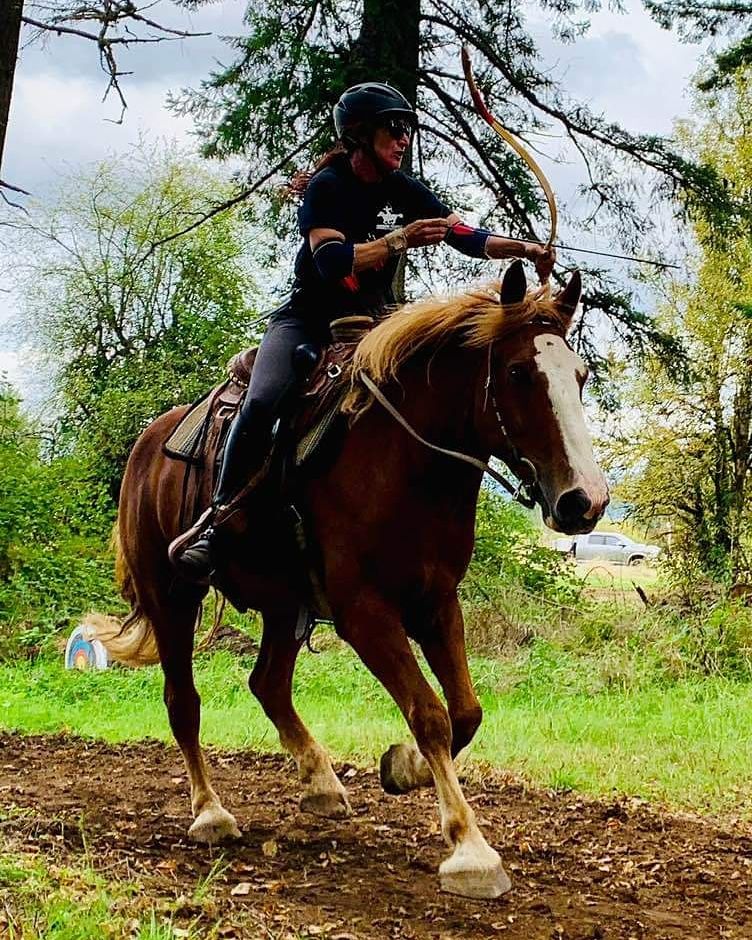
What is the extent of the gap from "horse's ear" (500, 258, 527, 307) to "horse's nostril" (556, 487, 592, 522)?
0.84 m

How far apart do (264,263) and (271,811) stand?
345 inches

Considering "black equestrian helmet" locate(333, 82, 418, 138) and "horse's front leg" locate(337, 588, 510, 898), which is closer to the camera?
"horse's front leg" locate(337, 588, 510, 898)

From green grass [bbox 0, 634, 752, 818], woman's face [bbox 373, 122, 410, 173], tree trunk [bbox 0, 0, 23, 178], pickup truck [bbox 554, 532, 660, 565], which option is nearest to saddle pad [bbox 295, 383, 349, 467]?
woman's face [bbox 373, 122, 410, 173]

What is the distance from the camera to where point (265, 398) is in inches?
190

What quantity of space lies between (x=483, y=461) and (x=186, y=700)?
91.0 inches

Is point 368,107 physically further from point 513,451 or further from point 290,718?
point 290,718

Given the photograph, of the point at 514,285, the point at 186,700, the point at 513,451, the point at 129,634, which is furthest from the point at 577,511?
the point at 129,634

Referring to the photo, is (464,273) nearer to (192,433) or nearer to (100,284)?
(192,433)

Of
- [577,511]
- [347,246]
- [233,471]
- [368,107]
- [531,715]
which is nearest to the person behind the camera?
[577,511]

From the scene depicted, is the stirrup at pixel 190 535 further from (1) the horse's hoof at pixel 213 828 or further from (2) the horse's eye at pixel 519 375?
(2) the horse's eye at pixel 519 375

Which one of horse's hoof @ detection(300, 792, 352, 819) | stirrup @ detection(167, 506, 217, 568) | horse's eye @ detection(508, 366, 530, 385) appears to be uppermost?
horse's eye @ detection(508, 366, 530, 385)

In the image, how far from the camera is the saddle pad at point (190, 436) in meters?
5.74

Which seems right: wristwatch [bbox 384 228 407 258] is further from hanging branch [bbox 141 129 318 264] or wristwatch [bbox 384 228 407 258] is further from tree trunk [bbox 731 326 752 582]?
tree trunk [bbox 731 326 752 582]

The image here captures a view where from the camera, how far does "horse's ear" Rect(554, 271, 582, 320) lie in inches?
173
